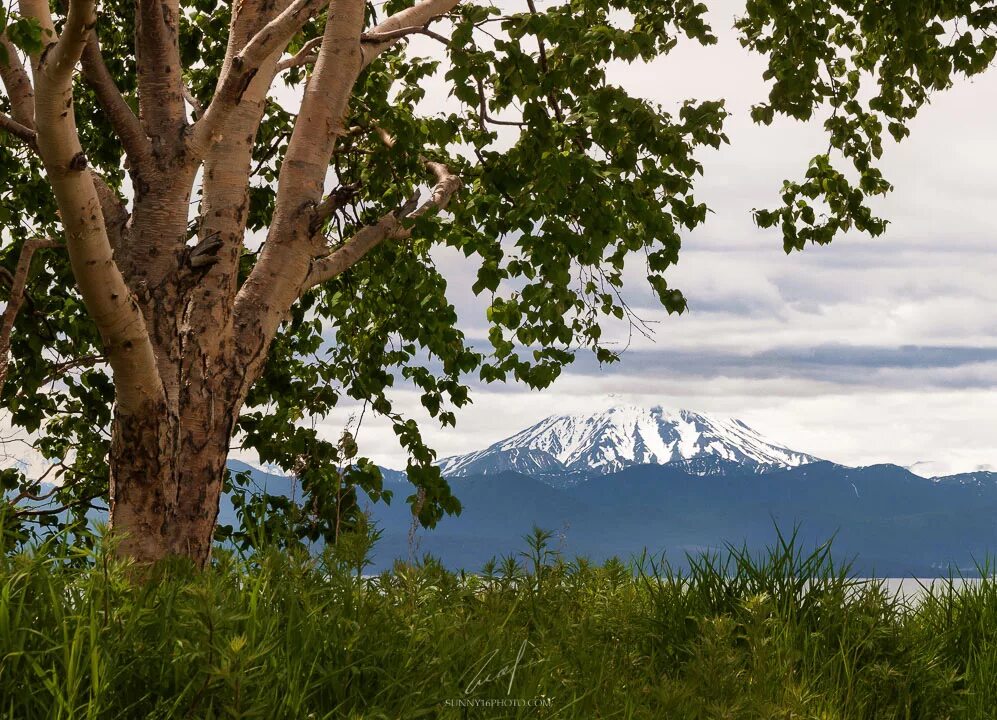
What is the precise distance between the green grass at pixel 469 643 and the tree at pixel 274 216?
2.03 ft

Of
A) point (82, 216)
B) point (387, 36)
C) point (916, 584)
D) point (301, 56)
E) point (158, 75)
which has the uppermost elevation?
point (301, 56)

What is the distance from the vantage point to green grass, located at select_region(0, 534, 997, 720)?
2.40 metres

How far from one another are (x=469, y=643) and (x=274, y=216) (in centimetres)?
373

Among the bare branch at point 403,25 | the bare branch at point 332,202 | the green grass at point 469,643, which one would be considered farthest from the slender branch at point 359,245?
the green grass at point 469,643

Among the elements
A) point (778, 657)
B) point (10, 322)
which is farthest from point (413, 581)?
point (10, 322)

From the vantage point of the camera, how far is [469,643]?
10.3 feet

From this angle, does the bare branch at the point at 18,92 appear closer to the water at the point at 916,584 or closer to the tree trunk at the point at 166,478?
the tree trunk at the point at 166,478

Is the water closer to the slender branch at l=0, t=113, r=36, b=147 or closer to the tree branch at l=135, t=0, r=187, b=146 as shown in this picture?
the tree branch at l=135, t=0, r=187, b=146

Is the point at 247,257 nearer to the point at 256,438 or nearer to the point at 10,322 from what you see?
the point at 256,438

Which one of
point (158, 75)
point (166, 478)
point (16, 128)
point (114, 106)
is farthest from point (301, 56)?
point (166, 478)

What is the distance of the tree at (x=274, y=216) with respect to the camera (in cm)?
496

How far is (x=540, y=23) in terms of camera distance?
235 inches

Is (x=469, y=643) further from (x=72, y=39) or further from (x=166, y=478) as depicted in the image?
(x=72, y=39)

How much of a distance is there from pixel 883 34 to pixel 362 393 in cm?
723
